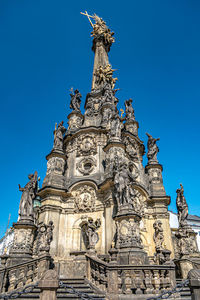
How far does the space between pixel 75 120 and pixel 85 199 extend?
25.9ft

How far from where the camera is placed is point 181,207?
16.3 m

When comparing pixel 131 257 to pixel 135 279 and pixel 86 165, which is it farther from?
pixel 86 165

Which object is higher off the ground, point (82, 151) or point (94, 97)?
point (94, 97)

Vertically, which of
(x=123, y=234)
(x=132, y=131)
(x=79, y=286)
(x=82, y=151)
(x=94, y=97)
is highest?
(x=94, y=97)

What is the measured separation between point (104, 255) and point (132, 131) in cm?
1202

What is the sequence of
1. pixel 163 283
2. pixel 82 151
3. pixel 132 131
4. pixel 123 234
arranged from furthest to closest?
pixel 132 131
pixel 82 151
pixel 123 234
pixel 163 283

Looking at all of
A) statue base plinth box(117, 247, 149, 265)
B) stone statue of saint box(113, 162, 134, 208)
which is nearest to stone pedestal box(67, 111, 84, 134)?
stone statue of saint box(113, 162, 134, 208)

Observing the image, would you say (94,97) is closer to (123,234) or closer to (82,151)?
(82,151)

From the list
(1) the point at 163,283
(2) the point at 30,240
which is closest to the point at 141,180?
(2) the point at 30,240

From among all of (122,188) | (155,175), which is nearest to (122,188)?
(122,188)

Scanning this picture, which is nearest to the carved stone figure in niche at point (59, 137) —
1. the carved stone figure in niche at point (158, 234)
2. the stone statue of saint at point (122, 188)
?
the stone statue of saint at point (122, 188)

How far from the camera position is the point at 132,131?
846 inches

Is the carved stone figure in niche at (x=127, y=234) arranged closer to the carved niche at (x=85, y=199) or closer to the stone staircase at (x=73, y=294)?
the stone staircase at (x=73, y=294)

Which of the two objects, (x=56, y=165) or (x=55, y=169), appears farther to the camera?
(x=56, y=165)
